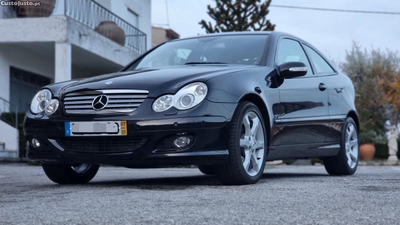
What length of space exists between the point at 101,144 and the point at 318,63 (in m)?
3.07

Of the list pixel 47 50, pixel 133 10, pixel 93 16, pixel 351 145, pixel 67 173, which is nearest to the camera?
pixel 67 173

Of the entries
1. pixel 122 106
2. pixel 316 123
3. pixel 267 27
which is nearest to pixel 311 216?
pixel 122 106

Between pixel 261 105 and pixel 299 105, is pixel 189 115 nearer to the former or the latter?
pixel 261 105

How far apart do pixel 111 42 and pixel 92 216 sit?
15759mm

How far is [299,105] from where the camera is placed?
6.20 meters

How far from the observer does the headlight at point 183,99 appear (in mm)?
4871

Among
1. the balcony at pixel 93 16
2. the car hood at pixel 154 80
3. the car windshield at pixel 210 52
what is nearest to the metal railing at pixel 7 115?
the balcony at pixel 93 16

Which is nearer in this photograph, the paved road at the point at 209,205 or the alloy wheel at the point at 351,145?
the paved road at the point at 209,205

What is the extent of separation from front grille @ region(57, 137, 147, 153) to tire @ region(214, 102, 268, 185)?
649 mm

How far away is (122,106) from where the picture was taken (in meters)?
4.97

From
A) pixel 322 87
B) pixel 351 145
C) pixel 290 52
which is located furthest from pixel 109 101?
pixel 351 145

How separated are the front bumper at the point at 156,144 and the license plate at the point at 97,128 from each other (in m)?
0.03

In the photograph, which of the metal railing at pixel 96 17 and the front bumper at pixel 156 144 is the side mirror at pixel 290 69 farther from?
the metal railing at pixel 96 17

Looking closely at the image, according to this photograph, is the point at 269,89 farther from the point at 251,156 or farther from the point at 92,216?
the point at 92,216
